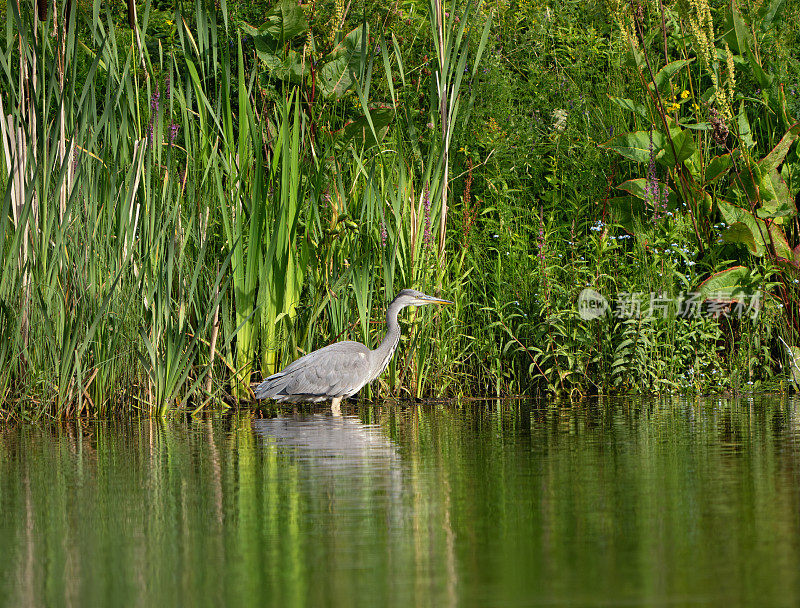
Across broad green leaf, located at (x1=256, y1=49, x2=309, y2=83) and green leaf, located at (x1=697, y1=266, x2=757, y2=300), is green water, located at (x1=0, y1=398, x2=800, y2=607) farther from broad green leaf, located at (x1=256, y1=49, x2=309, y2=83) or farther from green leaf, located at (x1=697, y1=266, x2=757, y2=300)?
broad green leaf, located at (x1=256, y1=49, x2=309, y2=83)

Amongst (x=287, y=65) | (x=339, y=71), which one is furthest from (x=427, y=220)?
(x=287, y=65)

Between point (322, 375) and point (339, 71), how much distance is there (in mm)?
2574

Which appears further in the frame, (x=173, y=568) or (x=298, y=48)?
(x=298, y=48)

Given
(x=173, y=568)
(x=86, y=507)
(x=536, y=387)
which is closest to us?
(x=173, y=568)

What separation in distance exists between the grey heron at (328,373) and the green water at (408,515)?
29.2 inches

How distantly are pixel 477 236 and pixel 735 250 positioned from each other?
1970mm

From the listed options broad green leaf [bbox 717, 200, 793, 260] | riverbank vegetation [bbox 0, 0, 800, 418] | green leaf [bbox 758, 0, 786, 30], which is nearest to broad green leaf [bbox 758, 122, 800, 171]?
riverbank vegetation [bbox 0, 0, 800, 418]

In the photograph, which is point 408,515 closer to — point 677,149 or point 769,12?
point 677,149

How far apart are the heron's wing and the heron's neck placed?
0.38 feet

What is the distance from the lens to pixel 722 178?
356 inches

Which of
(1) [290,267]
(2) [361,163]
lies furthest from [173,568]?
(2) [361,163]

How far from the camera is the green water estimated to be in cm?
291

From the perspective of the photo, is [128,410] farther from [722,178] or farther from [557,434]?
[722,178]

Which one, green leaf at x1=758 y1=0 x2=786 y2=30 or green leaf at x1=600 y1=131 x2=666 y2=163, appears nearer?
green leaf at x1=600 y1=131 x2=666 y2=163
